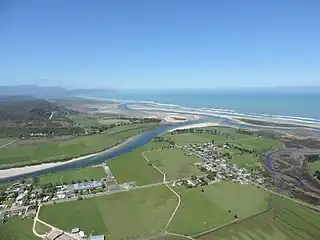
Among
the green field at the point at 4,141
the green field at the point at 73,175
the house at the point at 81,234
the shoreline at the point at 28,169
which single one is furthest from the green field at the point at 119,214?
the green field at the point at 4,141

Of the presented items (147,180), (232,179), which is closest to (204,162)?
(232,179)

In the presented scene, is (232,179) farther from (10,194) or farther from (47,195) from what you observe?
(10,194)

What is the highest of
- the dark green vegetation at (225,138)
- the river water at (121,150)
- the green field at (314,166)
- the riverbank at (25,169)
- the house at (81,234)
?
the green field at (314,166)

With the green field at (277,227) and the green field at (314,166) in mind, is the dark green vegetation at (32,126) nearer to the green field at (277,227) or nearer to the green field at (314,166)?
the green field at (314,166)

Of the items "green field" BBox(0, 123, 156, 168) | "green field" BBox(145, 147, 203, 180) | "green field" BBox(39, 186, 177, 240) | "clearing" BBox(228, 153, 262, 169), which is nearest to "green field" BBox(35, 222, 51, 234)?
"green field" BBox(39, 186, 177, 240)

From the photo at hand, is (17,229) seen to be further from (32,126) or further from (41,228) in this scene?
(32,126)
